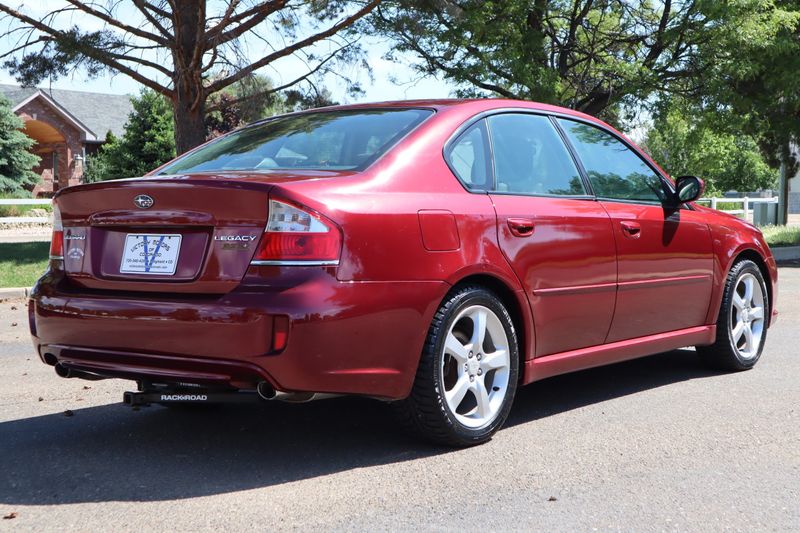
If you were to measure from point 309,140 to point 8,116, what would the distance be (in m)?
35.3

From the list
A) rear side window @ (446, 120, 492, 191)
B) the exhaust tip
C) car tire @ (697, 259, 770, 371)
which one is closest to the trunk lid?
the exhaust tip

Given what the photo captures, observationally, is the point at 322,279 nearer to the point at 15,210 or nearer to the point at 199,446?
the point at 199,446

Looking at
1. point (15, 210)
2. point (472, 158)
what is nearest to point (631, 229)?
point (472, 158)

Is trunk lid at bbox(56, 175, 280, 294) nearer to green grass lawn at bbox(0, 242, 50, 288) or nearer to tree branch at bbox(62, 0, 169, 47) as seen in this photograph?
green grass lawn at bbox(0, 242, 50, 288)

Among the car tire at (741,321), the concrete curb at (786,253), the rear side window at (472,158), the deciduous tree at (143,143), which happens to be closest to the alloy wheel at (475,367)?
the rear side window at (472,158)

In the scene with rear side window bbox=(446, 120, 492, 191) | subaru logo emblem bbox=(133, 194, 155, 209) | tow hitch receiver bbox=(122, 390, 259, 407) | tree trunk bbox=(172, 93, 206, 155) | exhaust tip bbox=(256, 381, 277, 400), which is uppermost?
tree trunk bbox=(172, 93, 206, 155)

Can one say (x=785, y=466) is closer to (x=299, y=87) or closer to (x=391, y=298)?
(x=391, y=298)

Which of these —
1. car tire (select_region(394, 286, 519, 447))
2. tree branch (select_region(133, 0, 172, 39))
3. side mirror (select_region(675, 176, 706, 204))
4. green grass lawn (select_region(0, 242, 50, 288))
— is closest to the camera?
car tire (select_region(394, 286, 519, 447))

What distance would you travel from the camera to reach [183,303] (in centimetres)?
402

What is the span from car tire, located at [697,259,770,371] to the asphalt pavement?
30 centimetres

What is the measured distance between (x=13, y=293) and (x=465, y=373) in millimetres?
9297

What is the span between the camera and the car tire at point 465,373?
14.1 ft

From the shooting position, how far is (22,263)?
49.9 ft

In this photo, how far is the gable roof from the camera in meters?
45.6
